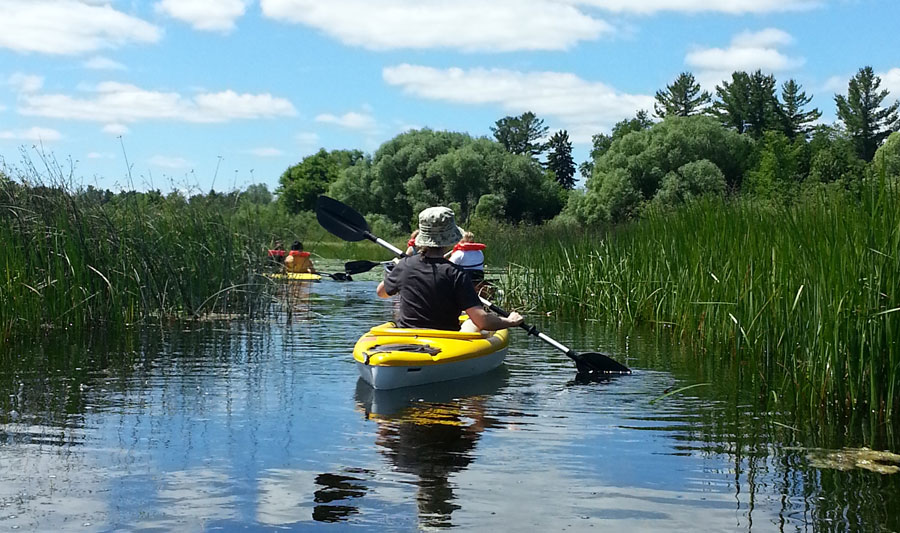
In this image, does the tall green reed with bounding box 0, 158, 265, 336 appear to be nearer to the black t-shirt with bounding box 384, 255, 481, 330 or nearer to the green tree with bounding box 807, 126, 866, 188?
the black t-shirt with bounding box 384, 255, 481, 330

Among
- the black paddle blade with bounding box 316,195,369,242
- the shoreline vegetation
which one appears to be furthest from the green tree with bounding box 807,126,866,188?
the black paddle blade with bounding box 316,195,369,242

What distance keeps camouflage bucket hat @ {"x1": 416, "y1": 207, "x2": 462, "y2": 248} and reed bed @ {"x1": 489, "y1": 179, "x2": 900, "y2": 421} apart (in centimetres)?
212

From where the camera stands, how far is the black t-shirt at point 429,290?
27.7 feet

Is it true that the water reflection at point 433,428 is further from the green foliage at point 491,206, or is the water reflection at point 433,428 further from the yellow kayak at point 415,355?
the green foliage at point 491,206

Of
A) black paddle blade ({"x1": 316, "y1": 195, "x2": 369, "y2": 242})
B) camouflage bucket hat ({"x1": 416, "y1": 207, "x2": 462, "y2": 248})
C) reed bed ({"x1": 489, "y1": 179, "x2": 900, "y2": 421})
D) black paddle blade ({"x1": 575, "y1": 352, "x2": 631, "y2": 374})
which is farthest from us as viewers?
black paddle blade ({"x1": 316, "y1": 195, "x2": 369, "y2": 242})

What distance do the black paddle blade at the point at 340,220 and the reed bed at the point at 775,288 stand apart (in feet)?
11.0

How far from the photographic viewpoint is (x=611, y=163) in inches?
2146

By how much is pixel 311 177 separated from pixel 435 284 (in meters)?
87.5

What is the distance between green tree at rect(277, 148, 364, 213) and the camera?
92.8 meters

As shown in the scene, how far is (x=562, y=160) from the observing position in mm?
98938

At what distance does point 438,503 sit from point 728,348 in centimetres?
586

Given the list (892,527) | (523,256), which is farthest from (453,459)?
(523,256)

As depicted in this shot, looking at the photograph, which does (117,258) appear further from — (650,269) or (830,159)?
(830,159)

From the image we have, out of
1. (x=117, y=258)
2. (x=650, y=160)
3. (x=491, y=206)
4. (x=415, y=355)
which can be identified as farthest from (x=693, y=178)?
(x=415, y=355)
